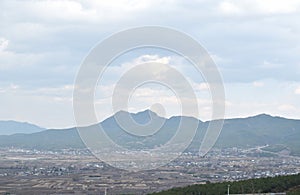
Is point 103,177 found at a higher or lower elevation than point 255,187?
lower

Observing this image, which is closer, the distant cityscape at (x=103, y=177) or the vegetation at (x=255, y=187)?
the vegetation at (x=255, y=187)

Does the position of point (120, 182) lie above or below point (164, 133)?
below

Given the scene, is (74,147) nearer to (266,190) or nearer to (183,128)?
(183,128)

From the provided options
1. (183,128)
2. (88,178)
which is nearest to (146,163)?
(88,178)

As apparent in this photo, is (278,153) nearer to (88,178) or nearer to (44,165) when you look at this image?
(44,165)

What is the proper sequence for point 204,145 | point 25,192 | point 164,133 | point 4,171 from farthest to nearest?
point 164,133, point 204,145, point 4,171, point 25,192

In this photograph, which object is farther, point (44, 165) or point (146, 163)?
point (44, 165)

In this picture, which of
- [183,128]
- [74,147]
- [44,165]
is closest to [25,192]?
[183,128]

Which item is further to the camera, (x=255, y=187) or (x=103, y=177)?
(x=103, y=177)

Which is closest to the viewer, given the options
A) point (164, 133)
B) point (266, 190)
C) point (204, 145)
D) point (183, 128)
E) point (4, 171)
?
point (266, 190)

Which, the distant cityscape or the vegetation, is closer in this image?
the vegetation
